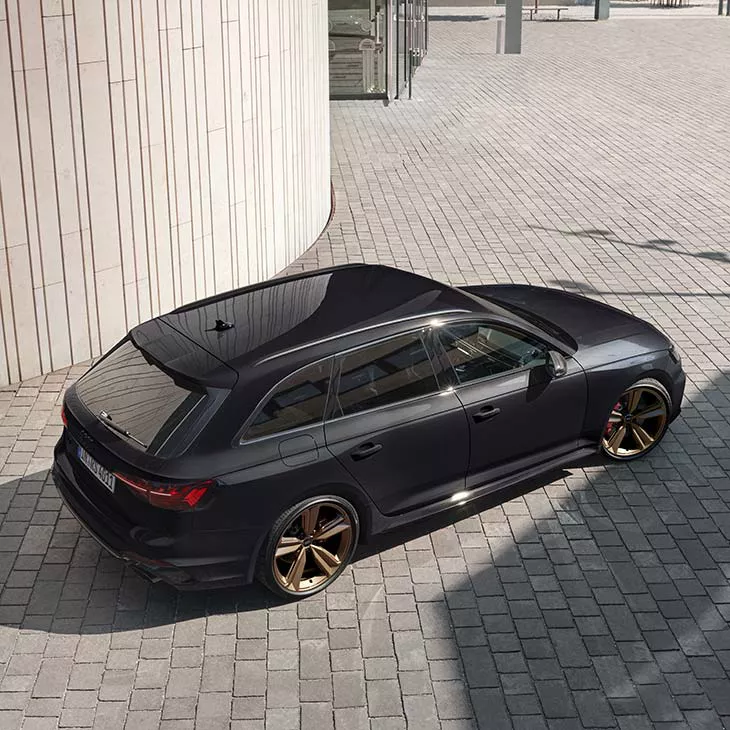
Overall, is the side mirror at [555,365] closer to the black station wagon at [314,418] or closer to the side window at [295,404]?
the black station wagon at [314,418]

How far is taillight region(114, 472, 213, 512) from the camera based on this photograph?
606cm

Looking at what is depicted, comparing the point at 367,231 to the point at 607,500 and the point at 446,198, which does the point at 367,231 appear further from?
the point at 607,500

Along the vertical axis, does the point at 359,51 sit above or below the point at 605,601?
above

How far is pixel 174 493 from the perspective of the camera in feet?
19.9

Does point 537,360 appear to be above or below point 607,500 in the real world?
above

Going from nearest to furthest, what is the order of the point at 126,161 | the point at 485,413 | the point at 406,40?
the point at 485,413 → the point at 126,161 → the point at 406,40

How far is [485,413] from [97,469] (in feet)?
7.53

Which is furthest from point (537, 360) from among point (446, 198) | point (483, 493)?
point (446, 198)

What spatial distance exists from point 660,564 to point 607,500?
0.78 meters

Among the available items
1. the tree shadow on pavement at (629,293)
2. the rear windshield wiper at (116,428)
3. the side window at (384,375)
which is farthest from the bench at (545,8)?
the rear windshield wiper at (116,428)

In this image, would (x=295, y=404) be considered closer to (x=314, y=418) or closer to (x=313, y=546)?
(x=314, y=418)

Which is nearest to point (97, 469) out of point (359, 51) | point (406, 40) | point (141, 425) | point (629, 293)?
point (141, 425)

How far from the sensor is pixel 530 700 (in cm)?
585

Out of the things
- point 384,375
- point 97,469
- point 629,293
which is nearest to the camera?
point 97,469
